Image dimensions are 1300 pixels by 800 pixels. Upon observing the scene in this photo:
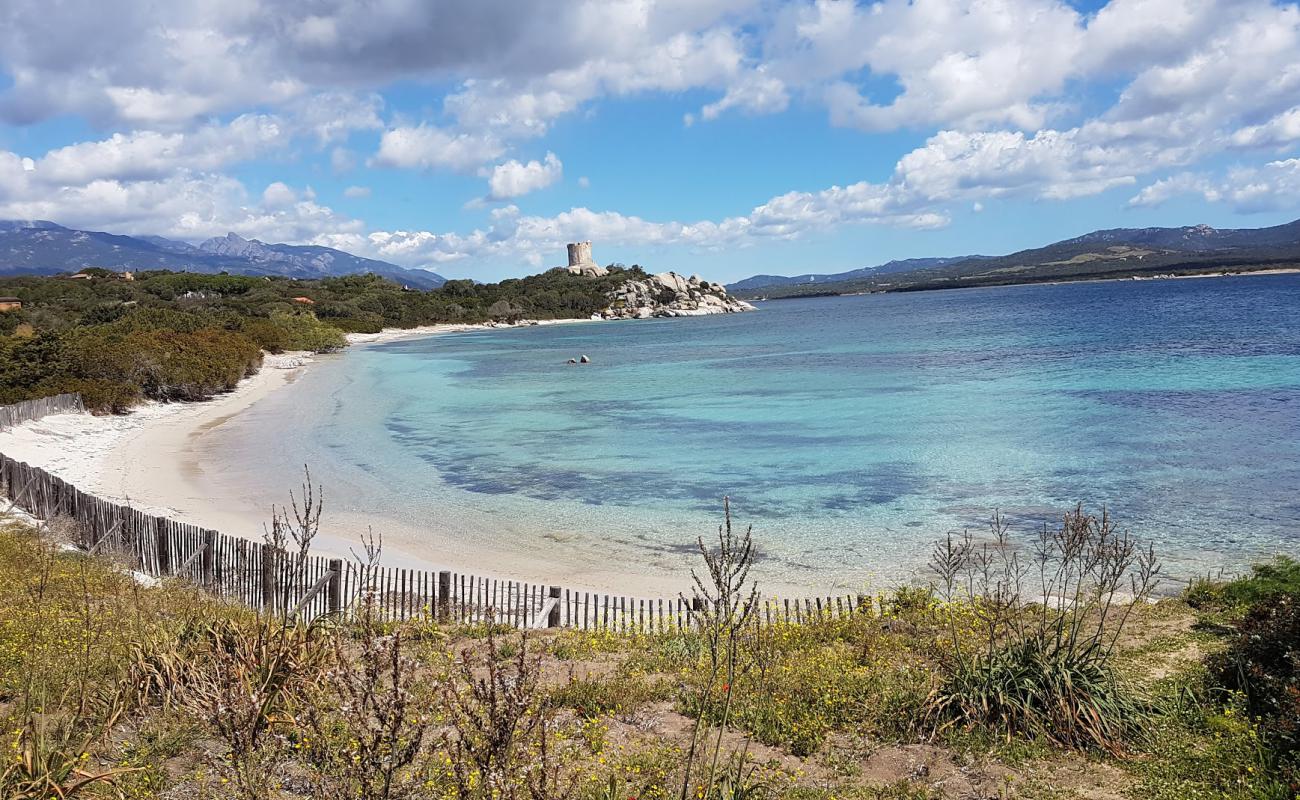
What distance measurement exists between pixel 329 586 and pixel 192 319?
60018mm

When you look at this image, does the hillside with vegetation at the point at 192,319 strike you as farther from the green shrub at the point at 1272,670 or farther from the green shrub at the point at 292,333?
the green shrub at the point at 1272,670

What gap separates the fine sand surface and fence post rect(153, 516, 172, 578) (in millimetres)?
1535

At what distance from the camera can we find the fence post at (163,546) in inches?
544

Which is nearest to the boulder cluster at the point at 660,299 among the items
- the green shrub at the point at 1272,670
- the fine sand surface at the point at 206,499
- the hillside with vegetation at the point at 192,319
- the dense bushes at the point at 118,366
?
the hillside with vegetation at the point at 192,319

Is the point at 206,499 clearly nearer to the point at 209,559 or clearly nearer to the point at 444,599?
the point at 209,559

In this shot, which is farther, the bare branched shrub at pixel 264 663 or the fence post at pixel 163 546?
the fence post at pixel 163 546

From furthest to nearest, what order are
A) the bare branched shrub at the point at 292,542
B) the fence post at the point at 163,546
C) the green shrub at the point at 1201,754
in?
the fence post at the point at 163,546 → the green shrub at the point at 1201,754 → the bare branched shrub at the point at 292,542

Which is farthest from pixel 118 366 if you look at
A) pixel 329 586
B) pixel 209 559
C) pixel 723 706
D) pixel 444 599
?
pixel 723 706

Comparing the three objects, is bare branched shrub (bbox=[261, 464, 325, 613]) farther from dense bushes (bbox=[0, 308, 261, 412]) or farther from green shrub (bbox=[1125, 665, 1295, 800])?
dense bushes (bbox=[0, 308, 261, 412])

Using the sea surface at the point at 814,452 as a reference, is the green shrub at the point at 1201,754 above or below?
above

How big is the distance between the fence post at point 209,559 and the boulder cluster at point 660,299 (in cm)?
15577

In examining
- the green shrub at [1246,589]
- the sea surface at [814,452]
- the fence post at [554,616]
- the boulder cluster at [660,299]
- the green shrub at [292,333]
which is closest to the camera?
the green shrub at [1246,589]

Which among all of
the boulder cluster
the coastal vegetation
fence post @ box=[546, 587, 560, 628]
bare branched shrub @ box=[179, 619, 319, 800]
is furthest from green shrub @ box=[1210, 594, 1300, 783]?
the boulder cluster

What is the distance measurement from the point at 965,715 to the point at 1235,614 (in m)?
5.69
